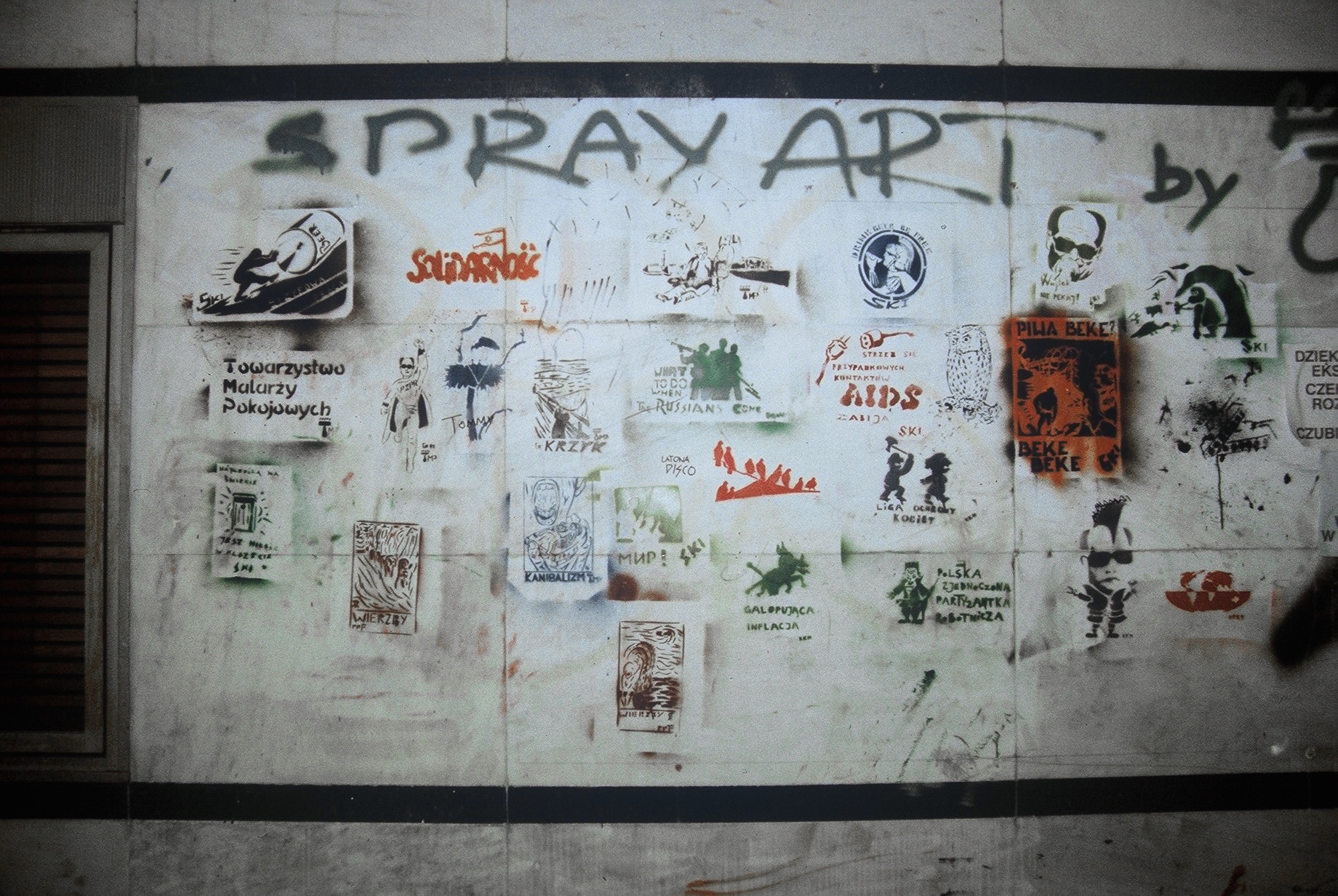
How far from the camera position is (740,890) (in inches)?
134

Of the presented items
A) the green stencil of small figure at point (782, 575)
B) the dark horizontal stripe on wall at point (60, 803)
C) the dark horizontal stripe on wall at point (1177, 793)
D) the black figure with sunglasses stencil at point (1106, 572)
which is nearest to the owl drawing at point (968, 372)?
the black figure with sunglasses stencil at point (1106, 572)

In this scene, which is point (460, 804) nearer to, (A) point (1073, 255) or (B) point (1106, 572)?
(B) point (1106, 572)

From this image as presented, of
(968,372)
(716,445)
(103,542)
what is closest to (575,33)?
(716,445)

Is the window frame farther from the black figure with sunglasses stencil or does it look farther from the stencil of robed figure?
the black figure with sunglasses stencil

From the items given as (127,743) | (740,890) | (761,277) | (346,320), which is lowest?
(740,890)

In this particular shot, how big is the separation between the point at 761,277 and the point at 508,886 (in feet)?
10.3

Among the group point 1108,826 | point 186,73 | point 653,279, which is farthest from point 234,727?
point 1108,826

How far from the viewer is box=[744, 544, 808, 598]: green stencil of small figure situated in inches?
135

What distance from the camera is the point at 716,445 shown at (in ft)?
11.3

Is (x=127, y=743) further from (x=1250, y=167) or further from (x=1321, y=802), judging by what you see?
(x=1250, y=167)

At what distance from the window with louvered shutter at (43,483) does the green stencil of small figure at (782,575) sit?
10.8ft

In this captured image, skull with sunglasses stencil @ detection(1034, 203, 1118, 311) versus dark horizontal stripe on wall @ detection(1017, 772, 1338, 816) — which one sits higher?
skull with sunglasses stencil @ detection(1034, 203, 1118, 311)

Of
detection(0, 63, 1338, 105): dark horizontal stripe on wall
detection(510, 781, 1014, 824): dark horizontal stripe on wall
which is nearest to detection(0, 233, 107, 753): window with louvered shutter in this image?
detection(0, 63, 1338, 105): dark horizontal stripe on wall

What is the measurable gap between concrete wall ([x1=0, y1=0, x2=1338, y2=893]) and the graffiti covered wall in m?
0.02
